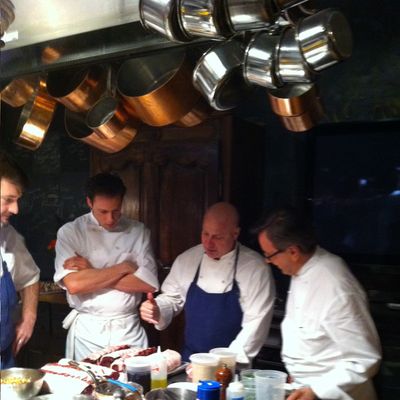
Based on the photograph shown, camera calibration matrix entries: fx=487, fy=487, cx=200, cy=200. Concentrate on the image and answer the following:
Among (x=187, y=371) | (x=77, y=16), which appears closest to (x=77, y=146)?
(x=77, y=16)

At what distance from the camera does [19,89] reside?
1.61 metres

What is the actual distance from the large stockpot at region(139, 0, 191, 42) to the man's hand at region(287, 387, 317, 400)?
854mm

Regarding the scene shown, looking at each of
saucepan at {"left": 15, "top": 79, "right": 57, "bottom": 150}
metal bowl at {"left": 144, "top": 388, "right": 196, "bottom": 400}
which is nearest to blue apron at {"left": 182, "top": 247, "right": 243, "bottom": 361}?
metal bowl at {"left": 144, "top": 388, "right": 196, "bottom": 400}

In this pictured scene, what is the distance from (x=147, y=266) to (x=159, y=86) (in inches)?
21.7

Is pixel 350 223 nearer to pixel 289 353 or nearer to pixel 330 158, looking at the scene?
pixel 330 158

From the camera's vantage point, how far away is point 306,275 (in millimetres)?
1274

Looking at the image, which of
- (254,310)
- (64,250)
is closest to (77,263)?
(64,250)

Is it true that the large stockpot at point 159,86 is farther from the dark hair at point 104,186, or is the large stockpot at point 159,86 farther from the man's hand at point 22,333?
the man's hand at point 22,333

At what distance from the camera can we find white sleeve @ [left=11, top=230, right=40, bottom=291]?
53.5 inches

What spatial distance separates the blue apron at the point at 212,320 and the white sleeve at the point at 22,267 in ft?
1.53

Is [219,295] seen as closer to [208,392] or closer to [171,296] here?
→ [171,296]

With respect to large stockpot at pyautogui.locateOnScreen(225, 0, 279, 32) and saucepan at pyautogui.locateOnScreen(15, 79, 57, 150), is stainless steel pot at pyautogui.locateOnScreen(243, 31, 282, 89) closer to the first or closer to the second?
large stockpot at pyautogui.locateOnScreen(225, 0, 279, 32)

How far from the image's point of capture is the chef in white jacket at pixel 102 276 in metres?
1.48

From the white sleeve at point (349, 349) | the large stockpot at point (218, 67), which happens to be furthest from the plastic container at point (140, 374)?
the large stockpot at point (218, 67)
